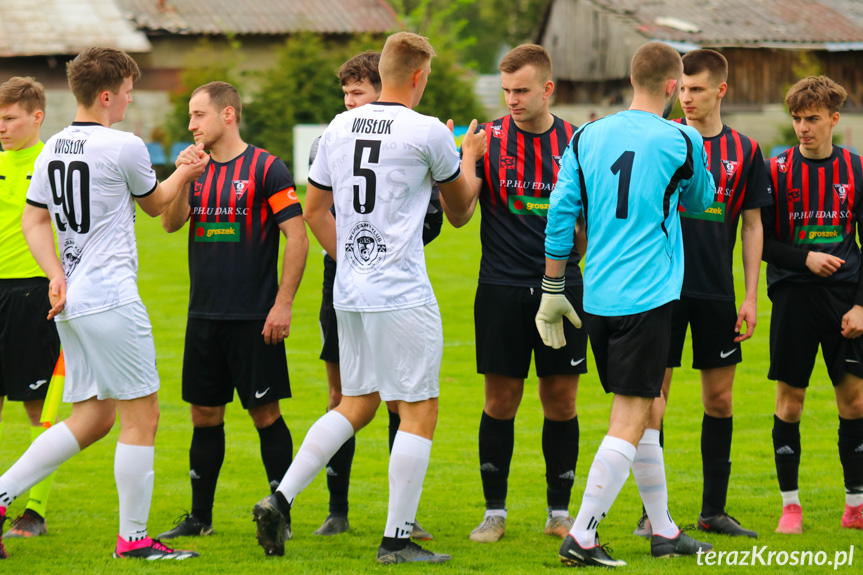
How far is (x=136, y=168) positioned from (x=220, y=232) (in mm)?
699

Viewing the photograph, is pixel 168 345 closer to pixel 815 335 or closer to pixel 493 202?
pixel 493 202

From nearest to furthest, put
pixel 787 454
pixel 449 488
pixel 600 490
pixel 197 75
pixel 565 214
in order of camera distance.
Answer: pixel 600 490, pixel 565 214, pixel 787 454, pixel 449 488, pixel 197 75

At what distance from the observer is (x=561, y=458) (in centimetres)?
546

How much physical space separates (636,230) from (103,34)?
35654 millimetres

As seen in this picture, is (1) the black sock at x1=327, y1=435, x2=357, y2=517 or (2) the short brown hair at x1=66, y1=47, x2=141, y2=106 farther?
(1) the black sock at x1=327, y1=435, x2=357, y2=517

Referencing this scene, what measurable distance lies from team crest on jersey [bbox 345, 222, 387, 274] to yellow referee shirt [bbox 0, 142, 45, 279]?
2141mm

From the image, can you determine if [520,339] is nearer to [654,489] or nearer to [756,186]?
[654,489]

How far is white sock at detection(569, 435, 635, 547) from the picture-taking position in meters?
4.46

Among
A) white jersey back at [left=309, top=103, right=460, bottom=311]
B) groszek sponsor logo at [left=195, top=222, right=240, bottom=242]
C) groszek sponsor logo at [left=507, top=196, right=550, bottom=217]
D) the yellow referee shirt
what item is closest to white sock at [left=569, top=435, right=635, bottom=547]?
white jersey back at [left=309, top=103, right=460, bottom=311]

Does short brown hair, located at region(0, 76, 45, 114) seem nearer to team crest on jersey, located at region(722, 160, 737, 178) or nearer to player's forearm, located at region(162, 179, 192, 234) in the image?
player's forearm, located at region(162, 179, 192, 234)

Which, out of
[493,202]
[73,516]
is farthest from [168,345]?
[493,202]

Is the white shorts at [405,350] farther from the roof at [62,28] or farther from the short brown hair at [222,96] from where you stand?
the roof at [62,28]

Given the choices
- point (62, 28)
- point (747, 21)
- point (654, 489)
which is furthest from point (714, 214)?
point (747, 21)

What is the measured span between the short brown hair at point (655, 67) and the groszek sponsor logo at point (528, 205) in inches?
35.0
